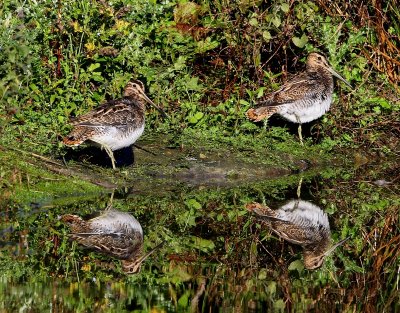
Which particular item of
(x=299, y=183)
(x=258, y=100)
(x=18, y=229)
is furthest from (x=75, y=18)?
(x=18, y=229)

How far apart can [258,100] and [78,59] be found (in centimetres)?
197

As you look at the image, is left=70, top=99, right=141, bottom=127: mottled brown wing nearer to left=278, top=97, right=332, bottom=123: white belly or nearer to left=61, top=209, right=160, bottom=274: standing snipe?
left=61, top=209, right=160, bottom=274: standing snipe

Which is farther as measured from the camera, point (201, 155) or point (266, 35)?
point (266, 35)

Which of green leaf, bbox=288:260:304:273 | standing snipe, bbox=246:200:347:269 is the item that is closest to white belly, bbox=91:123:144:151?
standing snipe, bbox=246:200:347:269

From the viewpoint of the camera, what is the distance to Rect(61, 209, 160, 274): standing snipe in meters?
7.41

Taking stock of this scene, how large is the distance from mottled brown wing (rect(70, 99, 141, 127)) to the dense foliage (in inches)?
21.5

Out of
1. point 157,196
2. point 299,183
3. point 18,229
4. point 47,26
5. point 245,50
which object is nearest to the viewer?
point 18,229

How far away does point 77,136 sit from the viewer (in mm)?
9234

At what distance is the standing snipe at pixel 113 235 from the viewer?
7.41 meters

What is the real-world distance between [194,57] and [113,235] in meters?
4.06

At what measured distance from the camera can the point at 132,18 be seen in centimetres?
1102

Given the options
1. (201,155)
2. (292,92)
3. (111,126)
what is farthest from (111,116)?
(292,92)

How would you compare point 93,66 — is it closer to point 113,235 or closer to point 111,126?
point 111,126

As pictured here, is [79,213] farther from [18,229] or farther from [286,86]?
[286,86]
